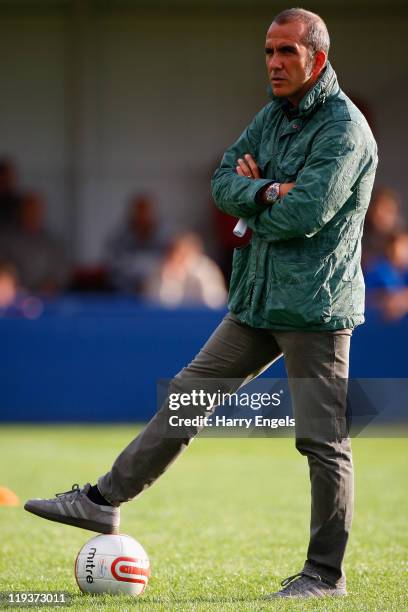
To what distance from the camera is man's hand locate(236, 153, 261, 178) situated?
4724mm

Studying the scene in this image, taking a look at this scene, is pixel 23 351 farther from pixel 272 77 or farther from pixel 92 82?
pixel 272 77

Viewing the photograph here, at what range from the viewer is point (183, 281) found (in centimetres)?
1232

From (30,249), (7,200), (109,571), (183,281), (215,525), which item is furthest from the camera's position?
(30,249)

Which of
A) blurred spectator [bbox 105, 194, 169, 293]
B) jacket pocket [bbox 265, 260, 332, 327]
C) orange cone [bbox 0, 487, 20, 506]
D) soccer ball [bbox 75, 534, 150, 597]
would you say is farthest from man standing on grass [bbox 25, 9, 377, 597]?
blurred spectator [bbox 105, 194, 169, 293]

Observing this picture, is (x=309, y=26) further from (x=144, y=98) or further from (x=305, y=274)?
(x=144, y=98)

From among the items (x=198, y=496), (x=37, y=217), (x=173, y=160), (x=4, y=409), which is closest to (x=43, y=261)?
(x=37, y=217)

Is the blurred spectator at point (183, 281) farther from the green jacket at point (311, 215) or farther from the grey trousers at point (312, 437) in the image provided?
the green jacket at point (311, 215)

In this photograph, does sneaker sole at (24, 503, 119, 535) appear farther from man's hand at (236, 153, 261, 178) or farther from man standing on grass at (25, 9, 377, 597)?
man's hand at (236, 153, 261, 178)

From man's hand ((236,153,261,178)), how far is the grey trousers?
0.61m

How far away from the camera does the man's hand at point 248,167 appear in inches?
186

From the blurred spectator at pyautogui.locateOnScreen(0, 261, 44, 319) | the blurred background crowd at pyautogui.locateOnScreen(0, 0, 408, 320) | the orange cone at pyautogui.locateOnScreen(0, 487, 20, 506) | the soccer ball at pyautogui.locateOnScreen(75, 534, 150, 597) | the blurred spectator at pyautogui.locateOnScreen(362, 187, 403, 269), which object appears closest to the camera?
the soccer ball at pyautogui.locateOnScreen(75, 534, 150, 597)

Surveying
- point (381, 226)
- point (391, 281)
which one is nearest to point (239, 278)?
point (391, 281)

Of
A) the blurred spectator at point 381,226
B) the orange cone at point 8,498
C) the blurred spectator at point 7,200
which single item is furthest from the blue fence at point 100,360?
the orange cone at point 8,498

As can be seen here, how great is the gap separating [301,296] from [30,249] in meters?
10.5
